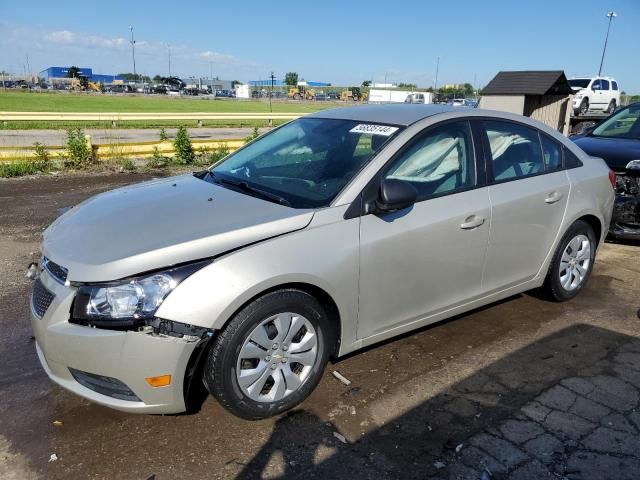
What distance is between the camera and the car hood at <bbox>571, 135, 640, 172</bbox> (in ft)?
19.8

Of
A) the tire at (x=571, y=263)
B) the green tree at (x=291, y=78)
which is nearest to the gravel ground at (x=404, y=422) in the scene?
the tire at (x=571, y=263)

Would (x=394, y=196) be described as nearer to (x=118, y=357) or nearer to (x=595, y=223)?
(x=118, y=357)

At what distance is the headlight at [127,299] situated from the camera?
2523 mm

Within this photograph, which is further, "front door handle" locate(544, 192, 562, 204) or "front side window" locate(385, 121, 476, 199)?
"front door handle" locate(544, 192, 562, 204)

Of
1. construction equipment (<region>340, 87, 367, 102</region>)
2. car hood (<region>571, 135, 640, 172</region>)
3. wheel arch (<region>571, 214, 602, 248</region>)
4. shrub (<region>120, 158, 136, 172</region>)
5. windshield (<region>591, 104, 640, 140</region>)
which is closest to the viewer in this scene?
wheel arch (<region>571, 214, 602, 248</region>)

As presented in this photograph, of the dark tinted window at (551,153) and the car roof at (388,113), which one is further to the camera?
the dark tinted window at (551,153)

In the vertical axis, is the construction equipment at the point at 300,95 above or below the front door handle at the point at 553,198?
above

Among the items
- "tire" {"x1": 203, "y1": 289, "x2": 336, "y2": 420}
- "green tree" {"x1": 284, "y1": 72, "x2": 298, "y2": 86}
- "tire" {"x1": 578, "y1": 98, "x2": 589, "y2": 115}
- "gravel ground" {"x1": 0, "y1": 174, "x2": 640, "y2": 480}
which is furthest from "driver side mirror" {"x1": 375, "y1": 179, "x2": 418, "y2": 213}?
"green tree" {"x1": 284, "y1": 72, "x2": 298, "y2": 86}

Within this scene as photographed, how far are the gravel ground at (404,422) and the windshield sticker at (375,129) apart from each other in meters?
1.54

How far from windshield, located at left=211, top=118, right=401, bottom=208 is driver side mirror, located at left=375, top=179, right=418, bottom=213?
0.24 m

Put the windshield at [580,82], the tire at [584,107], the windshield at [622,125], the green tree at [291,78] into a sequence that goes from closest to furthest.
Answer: the windshield at [622,125], the tire at [584,107], the windshield at [580,82], the green tree at [291,78]

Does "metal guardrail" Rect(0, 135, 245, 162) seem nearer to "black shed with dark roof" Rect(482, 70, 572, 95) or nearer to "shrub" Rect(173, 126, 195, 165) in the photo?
"shrub" Rect(173, 126, 195, 165)

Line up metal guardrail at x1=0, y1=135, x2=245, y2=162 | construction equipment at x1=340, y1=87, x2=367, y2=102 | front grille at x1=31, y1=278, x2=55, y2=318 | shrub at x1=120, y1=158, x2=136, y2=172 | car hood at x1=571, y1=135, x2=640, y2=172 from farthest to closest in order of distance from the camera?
construction equipment at x1=340, y1=87, x2=367, y2=102, shrub at x1=120, y1=158, x2=136, y2=172, metal guardrail at x1=0, y1=135, x2=245, y2=162, car hood at x1=571, y1=135, x2=640, y2=172, front grille at x1=31, y1=278, x2=55, y2=318

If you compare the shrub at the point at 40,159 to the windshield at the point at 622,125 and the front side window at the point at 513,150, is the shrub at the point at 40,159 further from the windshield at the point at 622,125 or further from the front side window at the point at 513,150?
the windshield at the point at 622,125
